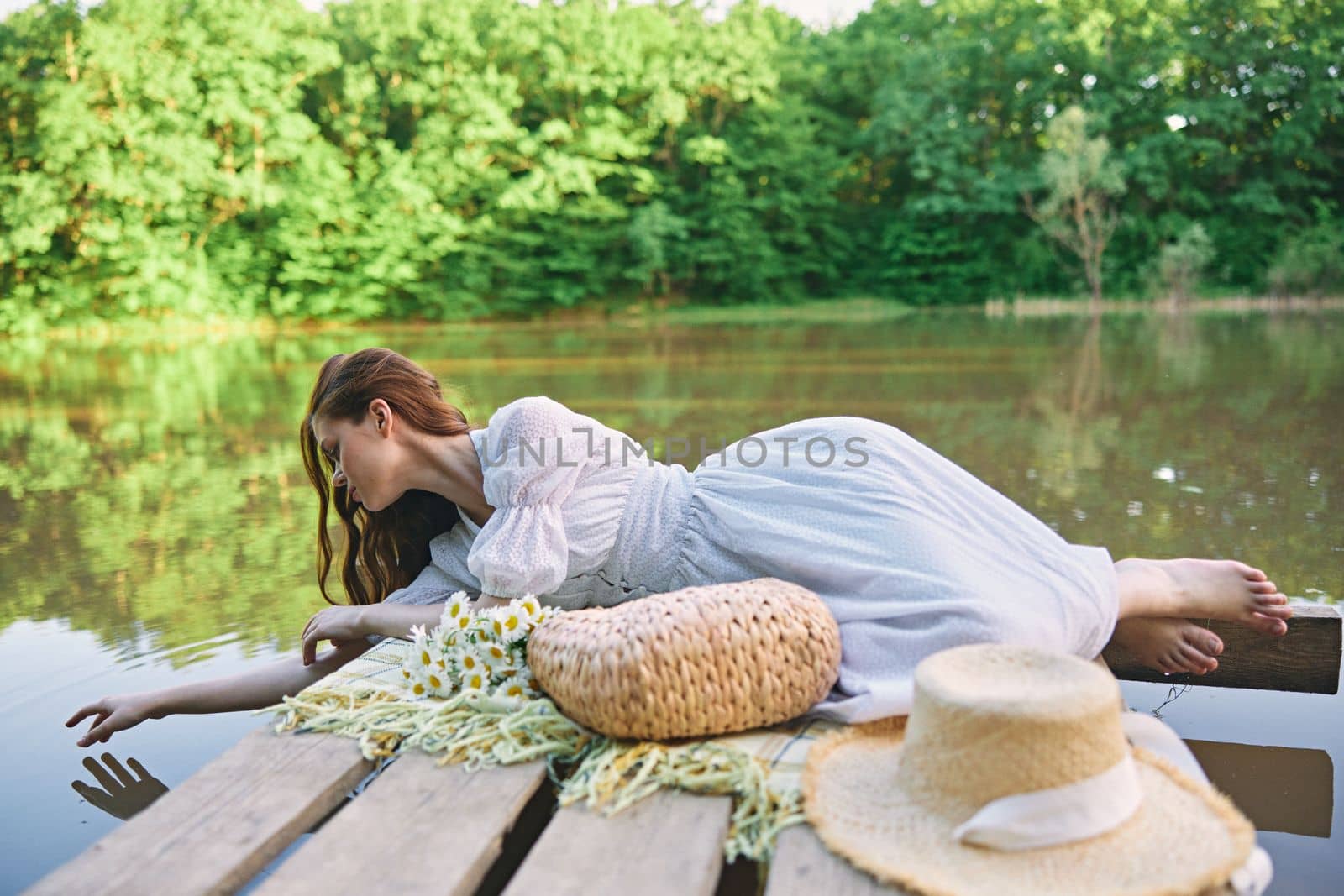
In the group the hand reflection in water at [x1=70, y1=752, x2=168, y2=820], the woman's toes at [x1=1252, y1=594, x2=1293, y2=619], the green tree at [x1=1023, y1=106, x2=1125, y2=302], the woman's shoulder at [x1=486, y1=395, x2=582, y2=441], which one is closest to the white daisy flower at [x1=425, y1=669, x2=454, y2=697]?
the woman's shoulder at [x1=486, y1=395, x2=582, y2=441]

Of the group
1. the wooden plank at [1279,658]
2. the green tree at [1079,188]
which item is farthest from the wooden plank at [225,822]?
the green tree at [1079,188]

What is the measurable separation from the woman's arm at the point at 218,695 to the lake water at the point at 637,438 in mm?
111

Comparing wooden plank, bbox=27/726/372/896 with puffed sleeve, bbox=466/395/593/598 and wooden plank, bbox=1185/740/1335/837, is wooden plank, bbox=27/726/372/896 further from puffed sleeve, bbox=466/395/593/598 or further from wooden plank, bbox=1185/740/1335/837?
wooden plank, bbox=1185/740/1335/837

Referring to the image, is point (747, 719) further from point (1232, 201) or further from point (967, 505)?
point (1232, 201)

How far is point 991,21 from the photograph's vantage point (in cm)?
2378

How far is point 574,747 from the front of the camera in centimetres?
154

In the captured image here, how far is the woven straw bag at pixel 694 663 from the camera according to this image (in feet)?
4.80

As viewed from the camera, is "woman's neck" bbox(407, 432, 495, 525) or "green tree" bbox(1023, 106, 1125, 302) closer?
"woman's neck" bbox(407, 432, 495, 525)

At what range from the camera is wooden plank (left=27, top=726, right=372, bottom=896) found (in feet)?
4.07

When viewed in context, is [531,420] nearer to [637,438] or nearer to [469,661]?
[469,661]

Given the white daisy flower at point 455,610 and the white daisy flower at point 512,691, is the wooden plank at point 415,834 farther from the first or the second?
the white daisy flower at point 455,610

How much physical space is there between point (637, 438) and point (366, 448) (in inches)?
137

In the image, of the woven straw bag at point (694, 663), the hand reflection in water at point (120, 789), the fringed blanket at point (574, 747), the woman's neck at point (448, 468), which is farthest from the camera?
the woman's neck at point (448, 468)

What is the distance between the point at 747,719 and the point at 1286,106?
2521cm
